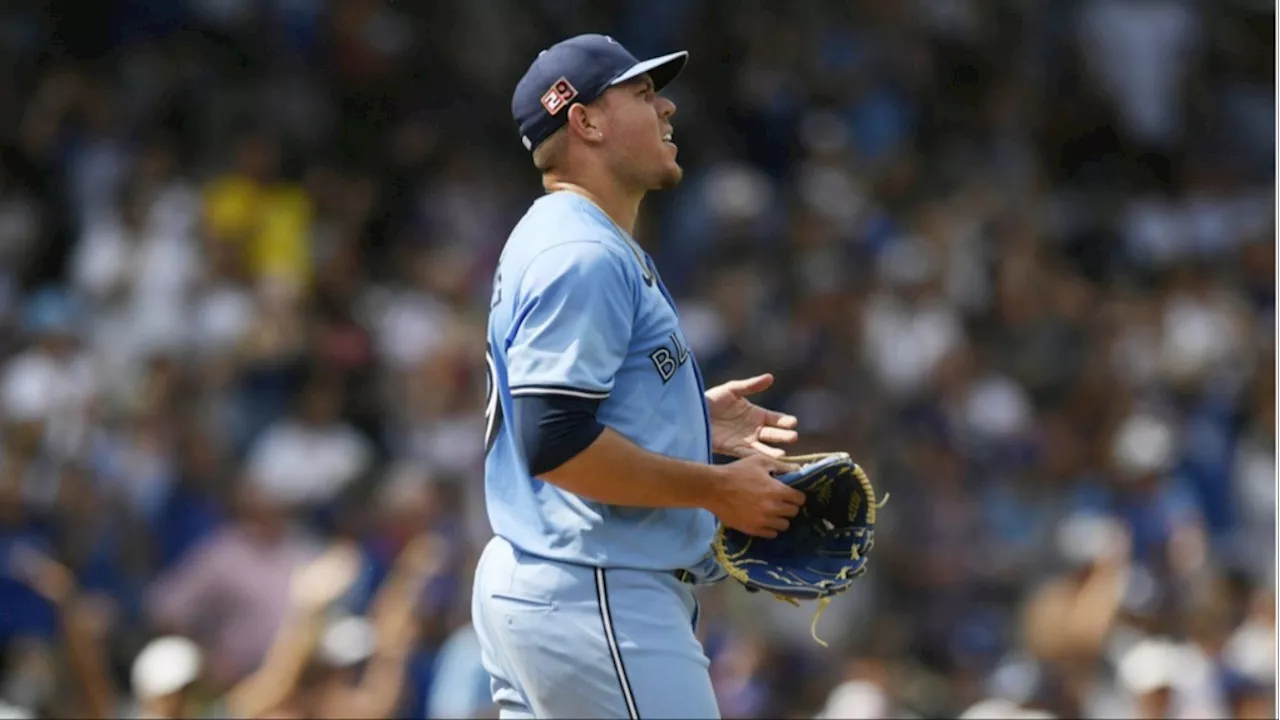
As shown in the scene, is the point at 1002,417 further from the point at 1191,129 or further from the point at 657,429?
the point at 657,429

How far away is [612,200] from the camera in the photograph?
14.1 ft

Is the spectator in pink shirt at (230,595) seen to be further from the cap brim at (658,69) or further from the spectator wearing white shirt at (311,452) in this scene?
the cap brim at (658,69)

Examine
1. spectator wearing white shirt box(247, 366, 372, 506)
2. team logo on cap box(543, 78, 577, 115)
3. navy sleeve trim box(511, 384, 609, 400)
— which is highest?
team logo on cap box(543, 78, 577, 115)

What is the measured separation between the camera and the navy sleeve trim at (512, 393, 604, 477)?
383cm

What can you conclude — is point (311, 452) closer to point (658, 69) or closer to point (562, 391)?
point (658, 69)

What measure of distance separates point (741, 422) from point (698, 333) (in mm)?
6222

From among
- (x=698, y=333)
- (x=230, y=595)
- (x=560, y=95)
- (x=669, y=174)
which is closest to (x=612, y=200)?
(x=669, y=174)

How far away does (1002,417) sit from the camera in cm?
1137

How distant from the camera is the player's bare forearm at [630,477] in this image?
3.85 metres

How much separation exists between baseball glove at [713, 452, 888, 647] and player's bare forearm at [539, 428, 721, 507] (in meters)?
0.32

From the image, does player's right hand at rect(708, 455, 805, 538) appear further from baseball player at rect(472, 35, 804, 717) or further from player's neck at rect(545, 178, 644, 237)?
player's neck at rect(545, 178, 644, 237)

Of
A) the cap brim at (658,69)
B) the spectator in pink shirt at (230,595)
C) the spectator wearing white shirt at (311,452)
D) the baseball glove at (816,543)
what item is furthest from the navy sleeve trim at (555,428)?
the spectator wearing white shirt at (311,452)

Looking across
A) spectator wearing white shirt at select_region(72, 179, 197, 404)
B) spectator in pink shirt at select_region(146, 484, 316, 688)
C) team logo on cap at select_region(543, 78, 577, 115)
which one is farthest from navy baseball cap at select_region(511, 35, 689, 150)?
spectator wearing white shirt at select_region(72, 179, 197, 404)

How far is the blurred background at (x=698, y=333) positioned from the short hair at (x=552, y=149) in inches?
149
